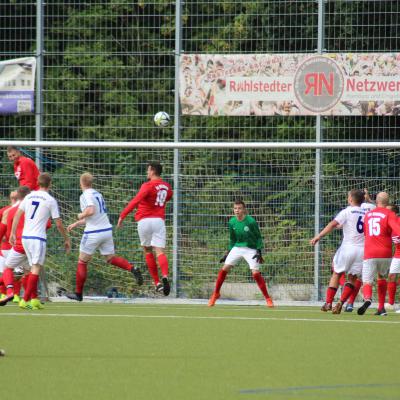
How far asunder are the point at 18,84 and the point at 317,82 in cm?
485

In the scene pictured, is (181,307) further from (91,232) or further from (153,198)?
(153,198)

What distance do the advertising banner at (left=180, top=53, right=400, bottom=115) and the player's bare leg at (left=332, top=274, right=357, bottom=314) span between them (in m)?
3.72

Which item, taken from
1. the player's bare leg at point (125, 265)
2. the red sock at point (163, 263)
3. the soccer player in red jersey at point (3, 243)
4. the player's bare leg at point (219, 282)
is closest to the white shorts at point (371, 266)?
the player's bare leg at point (219, 282)

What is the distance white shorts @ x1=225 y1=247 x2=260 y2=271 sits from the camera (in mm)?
16781

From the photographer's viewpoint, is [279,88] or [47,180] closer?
[47,180]

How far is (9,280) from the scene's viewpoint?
1631cm

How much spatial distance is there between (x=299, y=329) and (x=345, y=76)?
7295mm

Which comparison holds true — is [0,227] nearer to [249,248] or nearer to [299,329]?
[249,248]

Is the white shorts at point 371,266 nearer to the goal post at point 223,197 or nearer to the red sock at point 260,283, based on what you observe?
the red sock at point 260,283

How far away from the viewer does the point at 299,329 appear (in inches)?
487

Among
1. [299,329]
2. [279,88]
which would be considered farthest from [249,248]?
[299,329]

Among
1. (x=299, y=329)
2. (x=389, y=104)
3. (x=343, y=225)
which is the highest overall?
(x=389, y=104)

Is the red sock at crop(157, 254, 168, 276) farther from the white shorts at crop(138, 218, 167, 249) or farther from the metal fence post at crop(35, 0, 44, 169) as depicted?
the metal fence post at crop(35, 0, 44, 169)

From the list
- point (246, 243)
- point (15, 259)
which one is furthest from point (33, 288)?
point (246, 243)
